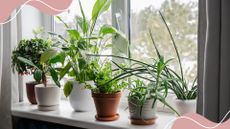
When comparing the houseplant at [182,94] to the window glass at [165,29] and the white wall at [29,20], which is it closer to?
the window glass at [165,29]

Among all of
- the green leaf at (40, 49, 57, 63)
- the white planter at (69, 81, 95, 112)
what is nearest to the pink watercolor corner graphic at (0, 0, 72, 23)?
the green leaf at (40, 49, 57, 63)

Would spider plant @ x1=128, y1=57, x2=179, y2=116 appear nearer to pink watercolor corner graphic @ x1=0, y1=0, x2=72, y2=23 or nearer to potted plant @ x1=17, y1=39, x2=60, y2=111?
potted plant @ x1=17, y1=39, x2=60, y2=111

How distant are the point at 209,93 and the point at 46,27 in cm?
124

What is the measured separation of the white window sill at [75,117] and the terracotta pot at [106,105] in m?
0.03

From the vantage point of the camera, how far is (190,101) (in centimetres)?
127

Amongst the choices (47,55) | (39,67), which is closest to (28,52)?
(39,67)

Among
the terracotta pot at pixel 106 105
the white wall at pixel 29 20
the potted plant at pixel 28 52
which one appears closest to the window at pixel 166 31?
the terracotta pot at pixel 106 105

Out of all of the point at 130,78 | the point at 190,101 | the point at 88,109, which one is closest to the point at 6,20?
the point at 88,109

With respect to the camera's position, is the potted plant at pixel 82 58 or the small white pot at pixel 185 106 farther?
the potted plant at pixel 82 58

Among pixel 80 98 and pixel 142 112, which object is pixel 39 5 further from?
pixel 142 112

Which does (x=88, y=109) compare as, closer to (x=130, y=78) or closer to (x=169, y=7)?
(x=130, y=78)

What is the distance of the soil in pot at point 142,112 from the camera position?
1272mm

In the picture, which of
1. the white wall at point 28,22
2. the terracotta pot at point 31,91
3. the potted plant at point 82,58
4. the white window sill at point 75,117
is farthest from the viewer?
the white wall at point 28,22

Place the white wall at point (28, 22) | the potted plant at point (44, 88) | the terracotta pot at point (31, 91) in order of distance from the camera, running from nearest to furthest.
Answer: the potted plant at point (44, 88), the terracotta pot at point (31, 91), the white wall at point (28, 22)
